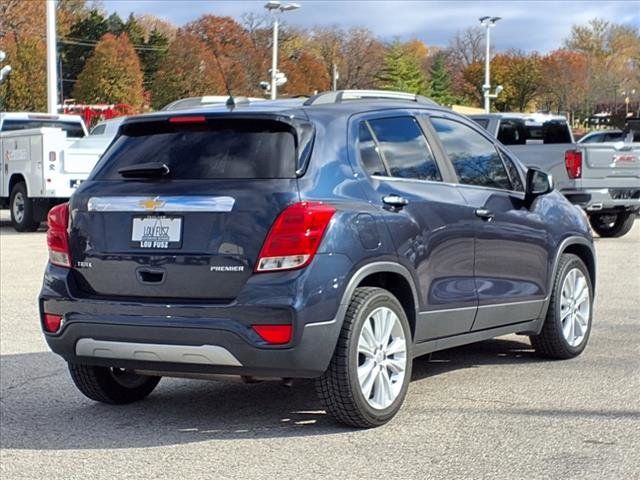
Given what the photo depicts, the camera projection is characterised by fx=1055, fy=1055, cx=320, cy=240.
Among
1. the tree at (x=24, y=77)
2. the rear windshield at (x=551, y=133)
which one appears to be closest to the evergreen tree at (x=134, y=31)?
the tree at (x=24, y=77)

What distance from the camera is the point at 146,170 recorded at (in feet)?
18.2

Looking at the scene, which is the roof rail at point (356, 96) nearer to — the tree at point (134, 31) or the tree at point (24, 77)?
the tree at point (24, 77)

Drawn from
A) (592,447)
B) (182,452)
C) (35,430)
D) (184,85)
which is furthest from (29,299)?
(184,85)

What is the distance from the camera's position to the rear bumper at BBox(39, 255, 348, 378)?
16.6 ft

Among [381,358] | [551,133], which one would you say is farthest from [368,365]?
[551,133]

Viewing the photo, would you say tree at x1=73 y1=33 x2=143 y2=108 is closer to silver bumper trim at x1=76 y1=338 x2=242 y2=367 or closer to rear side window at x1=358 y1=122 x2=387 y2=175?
rear side window at x1=358 y1=122 x2=387 y2=175

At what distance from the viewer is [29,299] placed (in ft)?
35.7

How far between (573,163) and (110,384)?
11603mm

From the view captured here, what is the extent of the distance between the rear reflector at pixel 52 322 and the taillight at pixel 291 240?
1.25m

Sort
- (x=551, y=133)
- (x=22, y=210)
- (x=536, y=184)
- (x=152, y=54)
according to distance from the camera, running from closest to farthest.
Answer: (x=536, y=184)
(x=551, y=133)
(x=22, y=210)
(x=152, y=54)

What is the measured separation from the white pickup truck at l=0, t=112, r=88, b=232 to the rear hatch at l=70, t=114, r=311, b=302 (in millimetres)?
13805

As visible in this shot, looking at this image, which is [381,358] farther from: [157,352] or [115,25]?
[115,25]

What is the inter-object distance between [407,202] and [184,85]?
60057 millimetres

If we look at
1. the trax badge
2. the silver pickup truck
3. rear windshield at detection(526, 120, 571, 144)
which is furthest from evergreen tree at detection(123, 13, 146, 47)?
the trax badge
